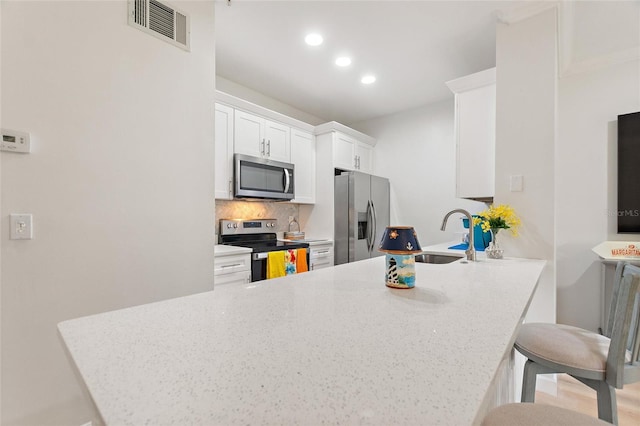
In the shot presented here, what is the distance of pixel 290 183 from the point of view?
348cm

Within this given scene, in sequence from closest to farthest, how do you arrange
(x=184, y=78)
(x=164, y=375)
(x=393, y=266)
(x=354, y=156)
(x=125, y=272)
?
(x=164, y=375), (x=393, y=266), (x=125, y=272), (x=184, y=78), (x=354, y=156)

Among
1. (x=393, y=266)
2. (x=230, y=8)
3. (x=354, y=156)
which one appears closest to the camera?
(x=393, y=266)

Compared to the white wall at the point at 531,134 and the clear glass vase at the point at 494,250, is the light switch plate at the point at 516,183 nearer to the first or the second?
the white wall at the point at 531,134

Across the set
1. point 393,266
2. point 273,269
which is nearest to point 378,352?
point 393,266

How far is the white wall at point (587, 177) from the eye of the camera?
2.57 meters

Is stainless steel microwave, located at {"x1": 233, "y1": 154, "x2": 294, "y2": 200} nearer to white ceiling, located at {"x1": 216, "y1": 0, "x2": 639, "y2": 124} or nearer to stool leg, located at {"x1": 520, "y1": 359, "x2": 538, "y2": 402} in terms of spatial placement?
white ceiling, located at {"x1": 216, "y1": 0, "x2": 639, "y2": 124}

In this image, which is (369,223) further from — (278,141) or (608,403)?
(608,403)

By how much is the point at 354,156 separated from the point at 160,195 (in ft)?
9.10

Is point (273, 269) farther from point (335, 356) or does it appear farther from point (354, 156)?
point (335, 356)

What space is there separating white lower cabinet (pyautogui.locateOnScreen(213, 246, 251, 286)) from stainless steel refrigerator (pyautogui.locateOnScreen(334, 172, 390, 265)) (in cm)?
135

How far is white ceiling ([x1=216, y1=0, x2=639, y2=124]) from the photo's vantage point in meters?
2.12

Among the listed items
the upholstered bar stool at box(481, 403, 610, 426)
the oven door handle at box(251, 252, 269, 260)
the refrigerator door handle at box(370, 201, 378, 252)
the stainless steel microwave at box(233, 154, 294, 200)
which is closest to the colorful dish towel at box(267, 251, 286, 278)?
the oven door handle at box(251, 252, 269, 260)

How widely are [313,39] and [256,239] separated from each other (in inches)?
83.1

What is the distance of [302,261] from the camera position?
3.12m
